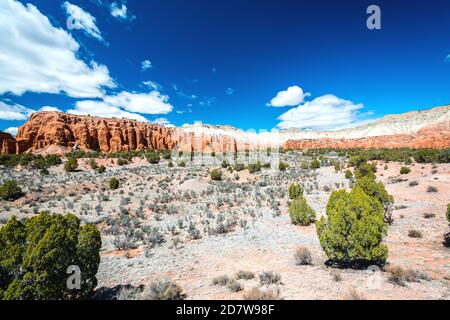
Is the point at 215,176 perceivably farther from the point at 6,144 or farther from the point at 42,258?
the point at 6,144

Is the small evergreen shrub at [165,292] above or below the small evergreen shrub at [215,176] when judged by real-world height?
below

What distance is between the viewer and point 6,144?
65.6 meters

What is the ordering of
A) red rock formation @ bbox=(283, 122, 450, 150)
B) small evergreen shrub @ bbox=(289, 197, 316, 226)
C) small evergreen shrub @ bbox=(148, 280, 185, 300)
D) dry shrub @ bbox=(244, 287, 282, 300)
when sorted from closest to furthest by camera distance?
dry shrub @ bbox=(244, 287, 282, 300) → small evergreen shrub @ bbox=(148, 280, 185, 300) → small evergreen shrub @ bbox=(289, 197, 316, 226) → red rock formation @ bbox=(283, 122, 450, 150)

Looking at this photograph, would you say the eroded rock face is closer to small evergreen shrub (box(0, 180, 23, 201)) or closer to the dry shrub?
small evergreen shrub (box(0, 180, 23, 201))

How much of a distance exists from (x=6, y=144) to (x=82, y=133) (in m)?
18.7

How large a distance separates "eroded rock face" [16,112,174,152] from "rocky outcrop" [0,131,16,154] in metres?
1.41

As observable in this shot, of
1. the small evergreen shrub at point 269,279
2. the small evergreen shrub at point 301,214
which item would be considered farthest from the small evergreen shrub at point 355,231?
the small evergreen shrub at point 301,214

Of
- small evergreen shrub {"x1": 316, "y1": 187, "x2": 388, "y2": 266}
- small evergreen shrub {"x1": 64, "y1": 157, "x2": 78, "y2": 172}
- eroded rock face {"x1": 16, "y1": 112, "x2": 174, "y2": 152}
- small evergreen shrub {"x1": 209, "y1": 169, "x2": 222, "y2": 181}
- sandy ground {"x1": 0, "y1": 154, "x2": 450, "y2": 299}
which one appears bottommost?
sandy ground {"x1": 0, "y1": 154, "x2": 450, "y2": 299}

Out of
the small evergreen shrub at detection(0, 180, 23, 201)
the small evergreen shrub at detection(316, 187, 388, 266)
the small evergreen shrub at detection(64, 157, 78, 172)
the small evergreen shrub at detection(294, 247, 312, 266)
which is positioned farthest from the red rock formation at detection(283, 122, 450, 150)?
the small evergreen shrub at detection(0, 180, 23, 201)

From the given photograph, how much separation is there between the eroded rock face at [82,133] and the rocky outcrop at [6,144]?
1.41 m

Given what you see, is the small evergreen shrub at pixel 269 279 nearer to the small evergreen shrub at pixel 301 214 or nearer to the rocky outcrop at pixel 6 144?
the small evergreen shrub at pixel 301 214

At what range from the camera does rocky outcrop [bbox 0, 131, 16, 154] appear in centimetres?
6525

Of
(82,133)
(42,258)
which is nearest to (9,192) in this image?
(42,258)

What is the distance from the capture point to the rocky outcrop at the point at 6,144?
65.2m
